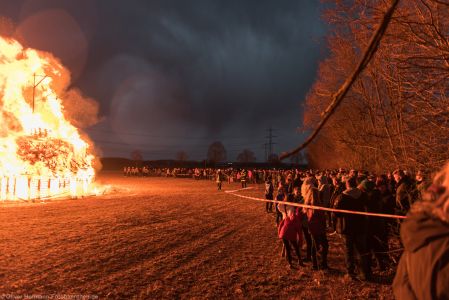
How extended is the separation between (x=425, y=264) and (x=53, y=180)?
2396 cm

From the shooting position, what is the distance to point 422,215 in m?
1.58

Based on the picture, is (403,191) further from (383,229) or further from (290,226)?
(290,226)

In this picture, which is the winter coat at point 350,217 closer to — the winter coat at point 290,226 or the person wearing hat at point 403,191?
the winter coat at point 290,226

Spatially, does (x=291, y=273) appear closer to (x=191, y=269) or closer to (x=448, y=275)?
(x=191, y=269)

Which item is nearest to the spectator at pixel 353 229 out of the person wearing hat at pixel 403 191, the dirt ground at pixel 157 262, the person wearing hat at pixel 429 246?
the dirt ground at pixel 157 262

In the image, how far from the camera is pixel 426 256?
1.50 metres

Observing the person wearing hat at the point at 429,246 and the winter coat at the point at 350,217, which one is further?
the winter coat at the point at 350,217

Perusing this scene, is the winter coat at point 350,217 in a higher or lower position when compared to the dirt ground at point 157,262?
higher

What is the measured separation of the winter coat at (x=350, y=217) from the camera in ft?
20.9

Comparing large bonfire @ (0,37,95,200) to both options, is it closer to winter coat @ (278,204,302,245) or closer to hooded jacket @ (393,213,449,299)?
winter coat @ (278,204,302,245)

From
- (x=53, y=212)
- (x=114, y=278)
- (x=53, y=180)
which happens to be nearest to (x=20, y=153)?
(x=53, y=180)

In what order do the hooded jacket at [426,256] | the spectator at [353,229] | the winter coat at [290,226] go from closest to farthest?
the hooded jacket at [426,256]
the spectator at [353,229]
the winter coat at [290,226]

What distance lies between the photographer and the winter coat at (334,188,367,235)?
6363 millimetres

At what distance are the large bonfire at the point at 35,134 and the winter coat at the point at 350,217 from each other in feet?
63.3
